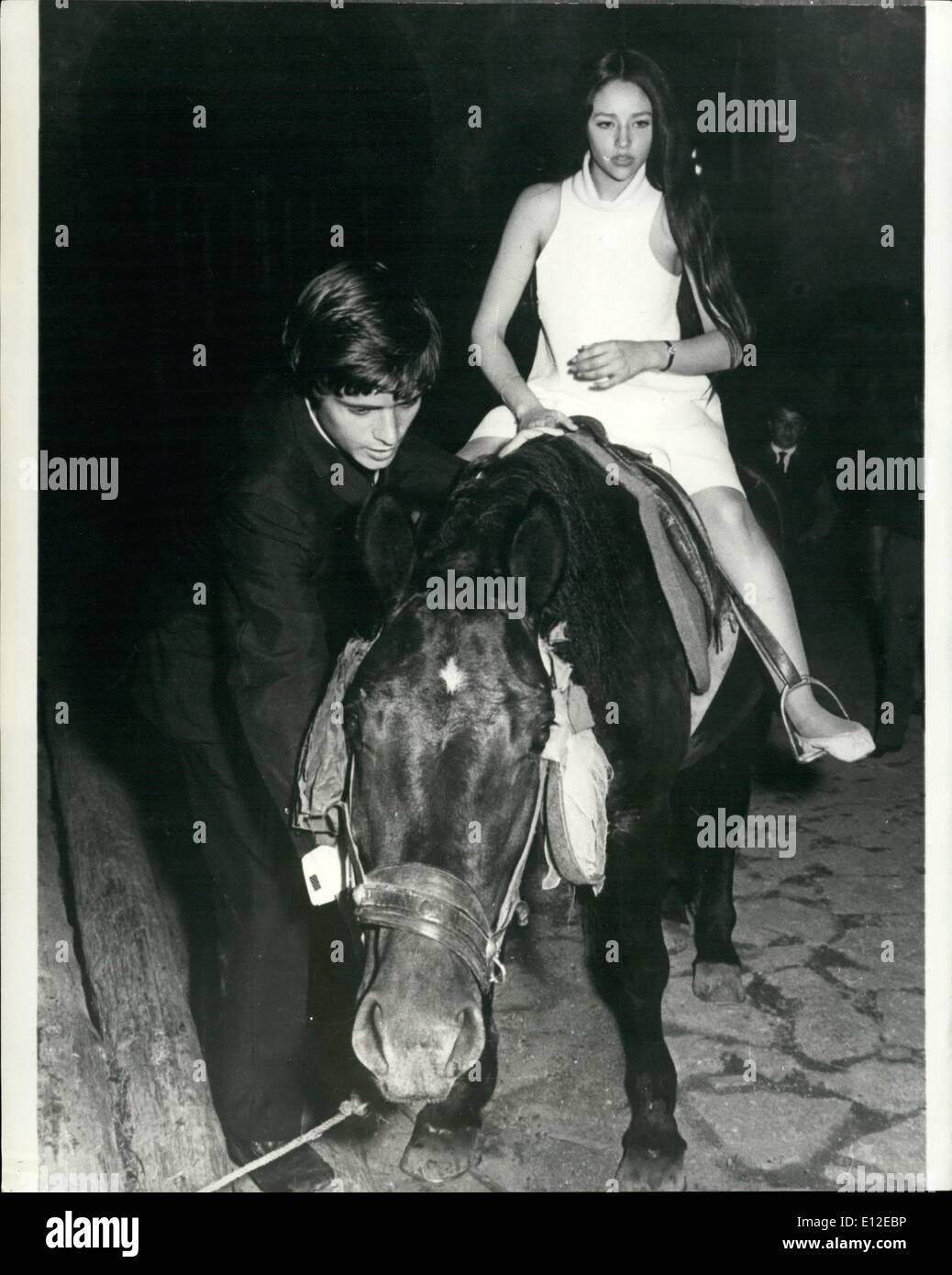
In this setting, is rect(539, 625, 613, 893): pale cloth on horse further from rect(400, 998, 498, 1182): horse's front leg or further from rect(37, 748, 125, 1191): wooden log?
rect(37, 748, 125, 1191): wooden log

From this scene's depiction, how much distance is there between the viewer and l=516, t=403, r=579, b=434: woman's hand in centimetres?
268

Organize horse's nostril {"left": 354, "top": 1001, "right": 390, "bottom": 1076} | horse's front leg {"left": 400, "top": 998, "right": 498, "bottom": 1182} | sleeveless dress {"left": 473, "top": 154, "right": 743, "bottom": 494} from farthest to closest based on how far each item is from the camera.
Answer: sleeveless dress {"left": 473, "top": 154, "right": 743, "bottom": 494} → horse's front leg {"left": 400, "top": 998, "right": 498, "bottom": 1182} → horse's nostril {"left": 354, "top": 1001, "right": 390, "bottom": 1076}

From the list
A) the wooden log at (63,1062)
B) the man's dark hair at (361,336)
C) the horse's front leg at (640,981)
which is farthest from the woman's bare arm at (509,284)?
the wooden log at (63,1062)

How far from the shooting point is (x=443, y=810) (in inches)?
91.9

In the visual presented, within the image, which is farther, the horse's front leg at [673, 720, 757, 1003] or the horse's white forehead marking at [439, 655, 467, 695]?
the horse's front leg at [673, 720, 757, 1003]

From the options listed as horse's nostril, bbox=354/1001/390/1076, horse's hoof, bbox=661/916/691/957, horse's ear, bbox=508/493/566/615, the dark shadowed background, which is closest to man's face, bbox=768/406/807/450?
the dark shadowed background

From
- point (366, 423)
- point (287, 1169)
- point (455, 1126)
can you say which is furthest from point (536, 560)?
point (287, 1169)

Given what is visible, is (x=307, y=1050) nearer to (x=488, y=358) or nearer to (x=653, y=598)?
(x=653, y=598)

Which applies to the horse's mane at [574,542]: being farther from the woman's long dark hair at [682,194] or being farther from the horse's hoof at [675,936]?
the horse's hoof at [675,936]

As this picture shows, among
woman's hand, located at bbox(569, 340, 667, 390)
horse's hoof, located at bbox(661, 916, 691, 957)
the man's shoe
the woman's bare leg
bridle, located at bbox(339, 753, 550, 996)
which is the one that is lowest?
the man's shoe

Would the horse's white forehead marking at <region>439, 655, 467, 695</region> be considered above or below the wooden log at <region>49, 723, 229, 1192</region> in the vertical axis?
above

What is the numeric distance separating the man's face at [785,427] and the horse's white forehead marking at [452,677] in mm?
1026

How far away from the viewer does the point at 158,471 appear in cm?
271

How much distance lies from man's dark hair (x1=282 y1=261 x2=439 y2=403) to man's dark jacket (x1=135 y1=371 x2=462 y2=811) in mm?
99
